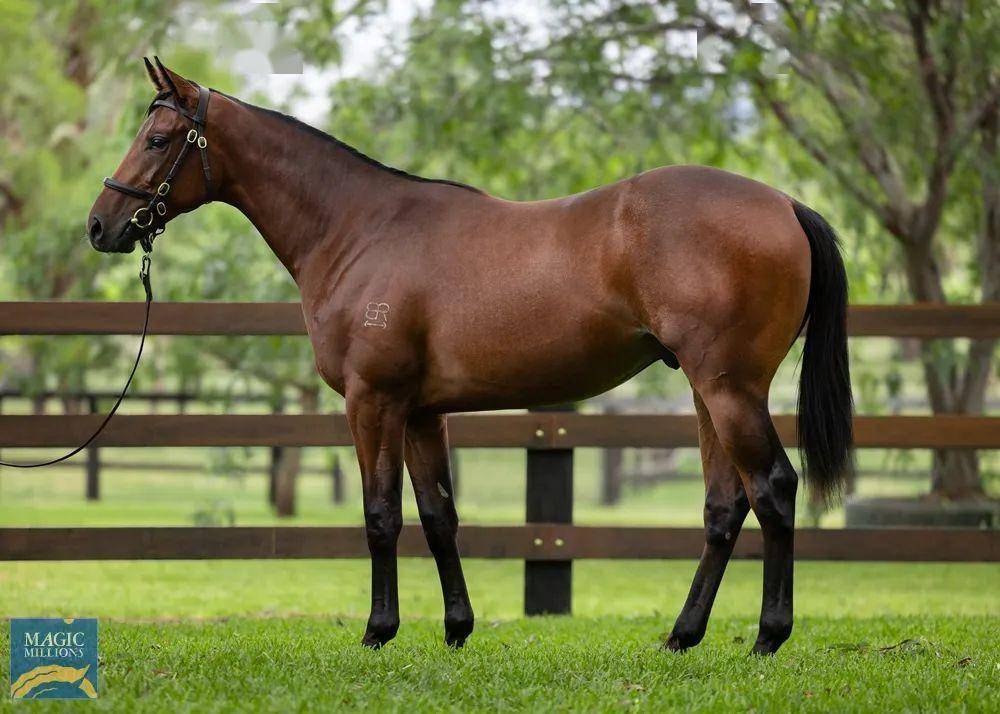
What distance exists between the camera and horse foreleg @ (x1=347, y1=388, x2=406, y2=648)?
14.7 ft

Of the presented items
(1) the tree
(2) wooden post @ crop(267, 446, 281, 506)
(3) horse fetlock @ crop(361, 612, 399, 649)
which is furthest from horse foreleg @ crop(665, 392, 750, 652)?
(2) wooden post @ crop(267, 446, 281, 506)

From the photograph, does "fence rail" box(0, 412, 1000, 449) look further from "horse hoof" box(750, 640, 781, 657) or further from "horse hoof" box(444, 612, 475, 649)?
"horse hoof" box(750, 640, 781, 657)

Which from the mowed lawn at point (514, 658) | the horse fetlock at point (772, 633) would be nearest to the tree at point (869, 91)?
the mowed lawn at point (514, 658)

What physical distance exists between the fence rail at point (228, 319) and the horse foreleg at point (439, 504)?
1336 mm

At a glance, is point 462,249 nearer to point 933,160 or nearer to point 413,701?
point 413,701

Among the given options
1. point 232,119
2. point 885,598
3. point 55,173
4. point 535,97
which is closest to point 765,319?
point 232,119

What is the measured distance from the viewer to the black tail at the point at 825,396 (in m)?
4.43

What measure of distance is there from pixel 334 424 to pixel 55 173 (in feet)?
37.7

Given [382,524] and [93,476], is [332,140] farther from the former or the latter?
[93,476]

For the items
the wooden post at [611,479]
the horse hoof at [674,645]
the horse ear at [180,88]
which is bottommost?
the wooden post at [611,479]

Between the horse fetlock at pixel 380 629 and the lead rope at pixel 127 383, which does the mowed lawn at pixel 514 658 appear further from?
the lead rope at pixel 127 383

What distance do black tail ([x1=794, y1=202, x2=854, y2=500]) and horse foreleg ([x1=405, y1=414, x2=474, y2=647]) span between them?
4.66 ft

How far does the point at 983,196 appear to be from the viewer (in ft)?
33.0

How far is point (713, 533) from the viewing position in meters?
4.59
